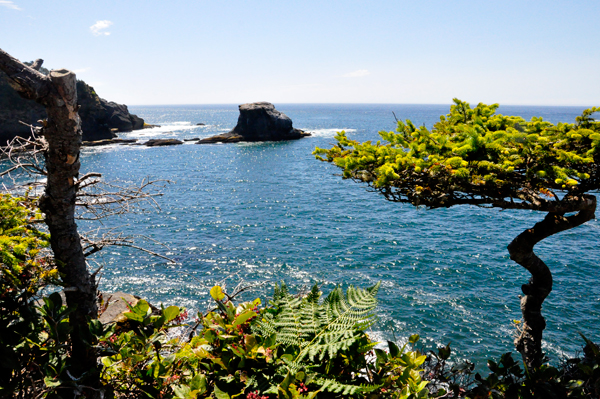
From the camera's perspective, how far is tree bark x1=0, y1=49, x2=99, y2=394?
10.4 ft

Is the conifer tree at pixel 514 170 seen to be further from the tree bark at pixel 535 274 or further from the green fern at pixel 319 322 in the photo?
the green fern at pixel 319 322

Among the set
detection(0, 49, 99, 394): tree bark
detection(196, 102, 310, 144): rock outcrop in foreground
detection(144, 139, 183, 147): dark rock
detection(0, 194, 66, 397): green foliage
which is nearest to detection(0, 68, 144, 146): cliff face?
detection(144, 139, 183, 147): dark rock

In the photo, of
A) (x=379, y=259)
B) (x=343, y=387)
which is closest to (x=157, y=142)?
(x=379, y=259)

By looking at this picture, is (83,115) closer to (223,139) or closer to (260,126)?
(223,139)

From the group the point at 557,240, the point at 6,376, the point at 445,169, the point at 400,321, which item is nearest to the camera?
the point at 6,376

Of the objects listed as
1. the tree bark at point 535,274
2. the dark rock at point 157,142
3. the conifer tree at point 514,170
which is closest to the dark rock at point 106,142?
the dark rock at point 157,142

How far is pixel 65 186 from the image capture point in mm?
3486

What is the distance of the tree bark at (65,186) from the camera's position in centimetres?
316

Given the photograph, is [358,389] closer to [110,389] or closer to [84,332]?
[110,389]

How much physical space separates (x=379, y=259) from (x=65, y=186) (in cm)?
2067

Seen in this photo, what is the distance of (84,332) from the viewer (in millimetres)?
3430

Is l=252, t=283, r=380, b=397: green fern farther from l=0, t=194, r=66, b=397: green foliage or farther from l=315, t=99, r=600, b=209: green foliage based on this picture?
l=315, t=99, r=600, b=209: green foliage

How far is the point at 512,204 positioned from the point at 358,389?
4535 millimetres

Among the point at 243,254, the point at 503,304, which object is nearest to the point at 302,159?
the point at 243,254
